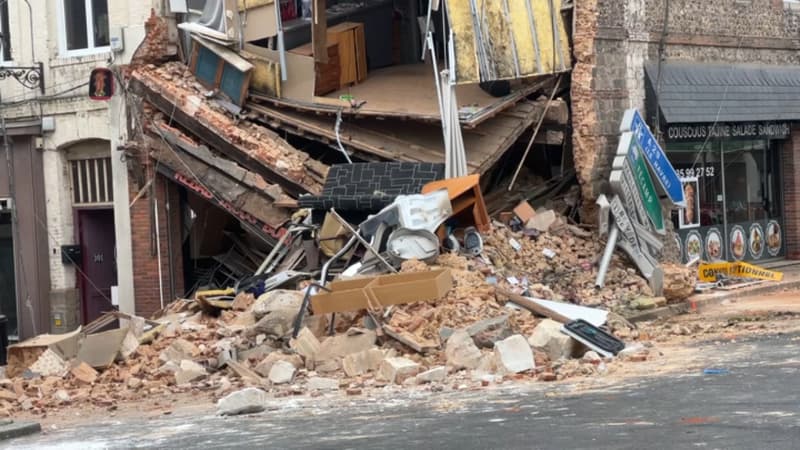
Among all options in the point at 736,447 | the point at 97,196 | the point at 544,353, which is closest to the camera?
the point at 736,447

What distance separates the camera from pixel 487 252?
58.6 feet

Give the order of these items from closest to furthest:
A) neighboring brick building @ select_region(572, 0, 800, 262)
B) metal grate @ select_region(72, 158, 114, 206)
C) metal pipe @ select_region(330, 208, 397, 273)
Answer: metal pipe @ select_region(330, 208, 397, 273), neighboring brick building @ select_region(572, 0, 800, 262), metal grate @ select_region(72, 158, 114, 206)

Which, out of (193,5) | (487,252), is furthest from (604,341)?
(193,5)

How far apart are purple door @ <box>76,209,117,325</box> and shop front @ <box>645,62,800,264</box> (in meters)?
9.44

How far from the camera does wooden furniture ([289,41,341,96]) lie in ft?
68.5

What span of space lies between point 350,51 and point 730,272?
7.23 m

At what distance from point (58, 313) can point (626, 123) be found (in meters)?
9.96

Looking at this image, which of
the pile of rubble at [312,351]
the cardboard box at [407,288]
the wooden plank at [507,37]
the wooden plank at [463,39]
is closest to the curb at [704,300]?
the pile of rubble at [312,351]

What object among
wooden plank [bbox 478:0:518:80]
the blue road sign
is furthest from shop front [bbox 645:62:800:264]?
wooden plank [bbox 478:0:518:80]

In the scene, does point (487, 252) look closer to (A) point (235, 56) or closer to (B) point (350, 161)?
(B) point (350, 161)

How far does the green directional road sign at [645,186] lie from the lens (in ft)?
65.0

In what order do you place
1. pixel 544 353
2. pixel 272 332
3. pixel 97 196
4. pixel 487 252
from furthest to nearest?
pixel 97 196
pixel 487 252
pixel 272 332
pixel 544 353

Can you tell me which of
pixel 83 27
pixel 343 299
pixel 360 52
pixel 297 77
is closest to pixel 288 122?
pixel 297 77

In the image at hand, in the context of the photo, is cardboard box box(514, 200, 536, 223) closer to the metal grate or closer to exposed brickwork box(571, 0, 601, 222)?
exposed brickwork box(571, 0, 601, 222)
